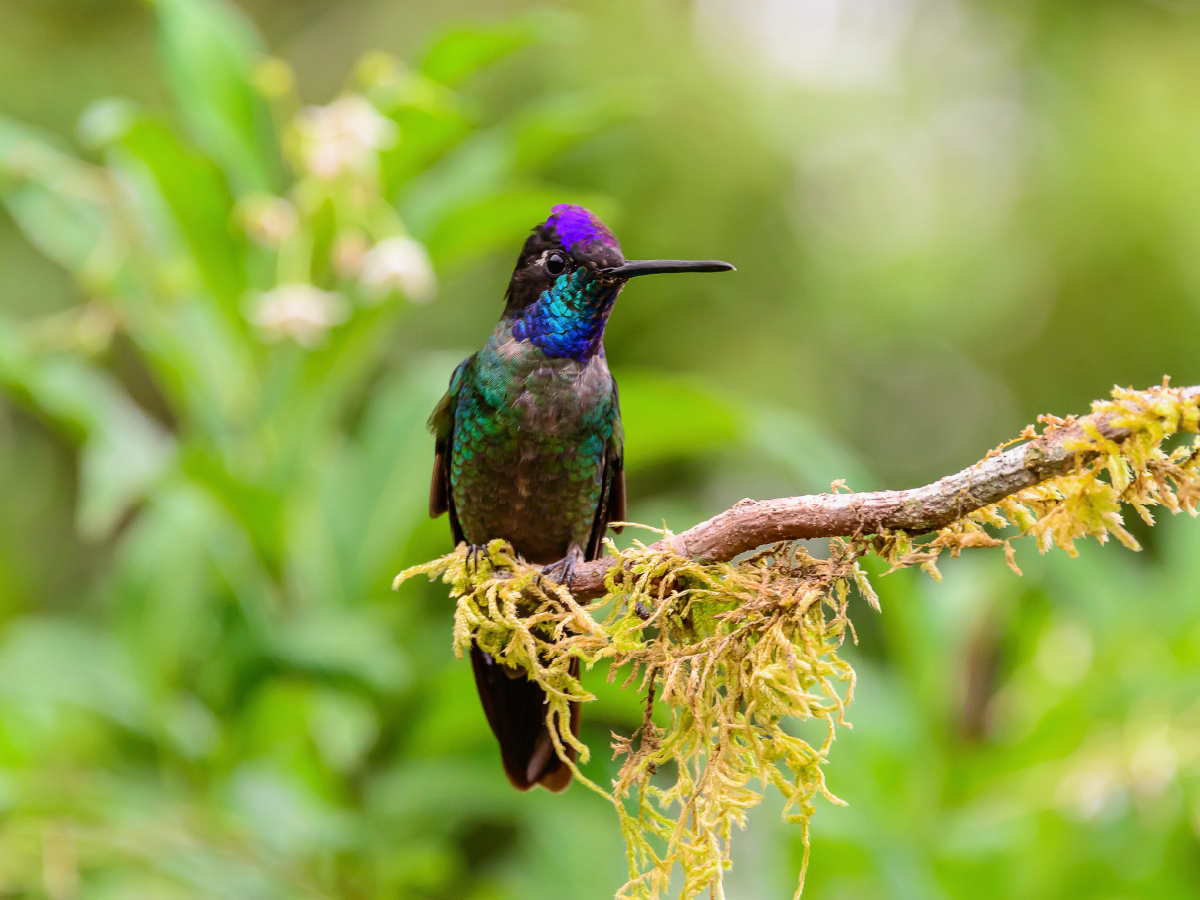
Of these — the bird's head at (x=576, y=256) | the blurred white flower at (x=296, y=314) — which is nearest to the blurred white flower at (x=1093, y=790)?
the bird's head at (x=576, y=256)

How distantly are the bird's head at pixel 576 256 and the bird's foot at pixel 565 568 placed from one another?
1.50 ft

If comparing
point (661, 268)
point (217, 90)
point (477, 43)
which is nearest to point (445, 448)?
point (661, 268)

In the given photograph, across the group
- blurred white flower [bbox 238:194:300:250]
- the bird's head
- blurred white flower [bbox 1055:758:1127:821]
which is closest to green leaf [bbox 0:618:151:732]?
blurred white flower [bbox 238:194:300:250]

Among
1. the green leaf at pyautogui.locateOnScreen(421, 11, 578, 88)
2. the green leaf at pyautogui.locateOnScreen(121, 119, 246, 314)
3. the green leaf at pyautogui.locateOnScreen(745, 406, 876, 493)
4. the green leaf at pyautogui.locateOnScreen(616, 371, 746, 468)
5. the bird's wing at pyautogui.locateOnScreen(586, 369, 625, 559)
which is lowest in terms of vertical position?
the bird's wing at pyautogui.locateOnScreen(586, 369, 625, 559)

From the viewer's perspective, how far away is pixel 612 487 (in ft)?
6.59

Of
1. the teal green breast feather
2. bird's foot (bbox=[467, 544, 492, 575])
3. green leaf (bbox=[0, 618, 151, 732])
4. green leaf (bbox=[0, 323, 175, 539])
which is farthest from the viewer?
green leaf (bbox=[0, 618, 151, 732])

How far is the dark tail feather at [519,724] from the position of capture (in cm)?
177

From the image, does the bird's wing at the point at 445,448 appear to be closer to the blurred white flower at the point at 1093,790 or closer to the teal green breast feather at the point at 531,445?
the teal green breast feather at the point at 531,445

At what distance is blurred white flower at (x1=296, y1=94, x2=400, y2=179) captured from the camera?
2.27 meters

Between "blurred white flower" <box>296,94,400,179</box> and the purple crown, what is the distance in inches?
29.3

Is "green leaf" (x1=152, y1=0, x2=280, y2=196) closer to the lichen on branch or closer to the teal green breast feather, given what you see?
the teal green breast feather

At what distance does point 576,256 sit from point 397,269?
62 centimetres

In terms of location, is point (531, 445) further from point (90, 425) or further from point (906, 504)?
point (90, 425)

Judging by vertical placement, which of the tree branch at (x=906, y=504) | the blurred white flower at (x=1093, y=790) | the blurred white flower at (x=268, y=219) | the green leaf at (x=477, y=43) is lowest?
the blurred white flower at (x=1093, y=790)
